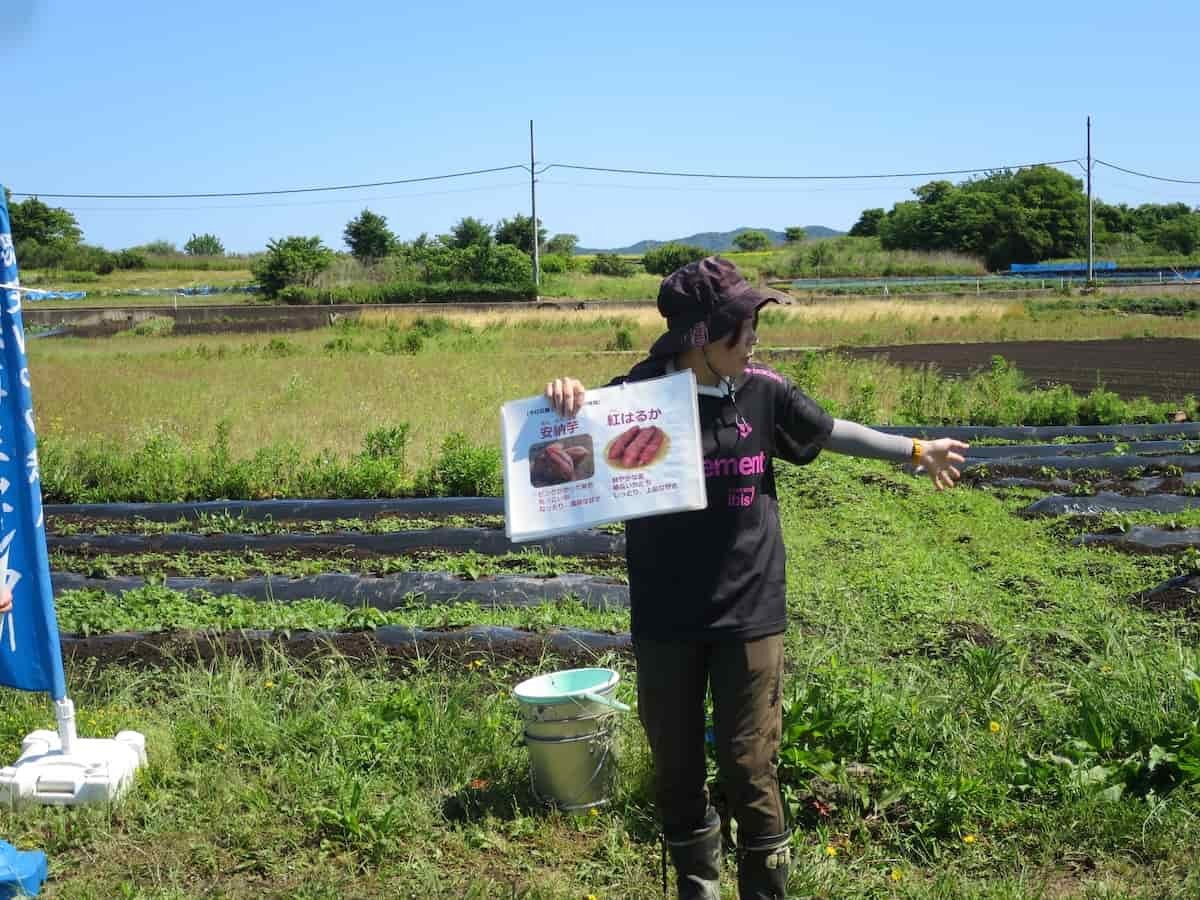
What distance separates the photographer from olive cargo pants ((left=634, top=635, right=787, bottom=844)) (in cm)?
280

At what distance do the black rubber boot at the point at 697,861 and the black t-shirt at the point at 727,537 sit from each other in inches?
21.9

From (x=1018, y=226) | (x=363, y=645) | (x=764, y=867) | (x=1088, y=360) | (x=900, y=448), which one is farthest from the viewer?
(x=1018, y=226)

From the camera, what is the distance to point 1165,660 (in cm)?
416

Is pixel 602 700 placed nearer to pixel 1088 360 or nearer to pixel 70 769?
pixel 70 769

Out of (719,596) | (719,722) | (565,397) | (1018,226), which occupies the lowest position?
(719,722)

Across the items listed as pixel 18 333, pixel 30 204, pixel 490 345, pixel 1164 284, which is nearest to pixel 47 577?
pixel 18 333

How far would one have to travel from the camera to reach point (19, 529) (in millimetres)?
3961

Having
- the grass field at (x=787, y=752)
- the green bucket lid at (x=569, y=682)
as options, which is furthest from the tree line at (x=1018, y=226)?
the green bucket lid at (x=569, y=682)

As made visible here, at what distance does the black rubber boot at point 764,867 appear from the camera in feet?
9.43

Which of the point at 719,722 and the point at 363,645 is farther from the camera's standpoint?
the point at 363,645

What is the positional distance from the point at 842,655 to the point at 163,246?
7201 cm

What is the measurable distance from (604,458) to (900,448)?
2.78ft

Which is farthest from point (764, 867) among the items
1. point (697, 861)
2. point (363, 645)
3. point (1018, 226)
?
point (1018, 226)

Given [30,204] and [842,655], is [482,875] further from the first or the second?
[30,204]
